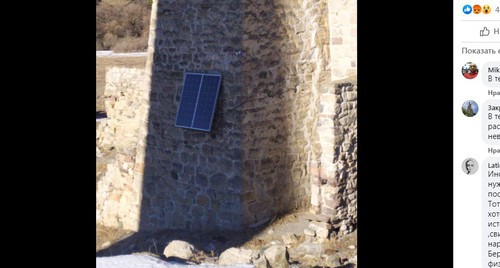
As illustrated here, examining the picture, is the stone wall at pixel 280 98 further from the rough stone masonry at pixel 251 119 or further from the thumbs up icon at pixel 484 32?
the thumbs up icon at pixel 484 32

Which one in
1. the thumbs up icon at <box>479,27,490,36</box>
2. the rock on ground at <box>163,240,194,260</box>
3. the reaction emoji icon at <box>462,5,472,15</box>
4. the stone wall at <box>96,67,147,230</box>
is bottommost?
the rock on ground at <box>163,240,194,260</box>

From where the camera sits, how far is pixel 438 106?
302 centimetres

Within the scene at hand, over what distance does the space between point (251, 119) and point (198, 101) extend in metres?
0.78

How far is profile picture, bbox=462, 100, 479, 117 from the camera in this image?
3061 millimetres

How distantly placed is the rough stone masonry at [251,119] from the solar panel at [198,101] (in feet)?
0.36

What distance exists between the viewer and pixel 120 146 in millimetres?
13812

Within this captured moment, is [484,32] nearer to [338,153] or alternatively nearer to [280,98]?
[338,153]

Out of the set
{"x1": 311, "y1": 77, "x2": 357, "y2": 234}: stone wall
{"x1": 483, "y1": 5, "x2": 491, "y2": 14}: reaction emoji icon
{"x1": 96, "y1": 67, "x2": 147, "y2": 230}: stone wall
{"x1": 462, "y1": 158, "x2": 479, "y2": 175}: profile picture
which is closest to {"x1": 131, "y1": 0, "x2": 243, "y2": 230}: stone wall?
{"x1": 96, "y1": 67, "x2": 147, "y2": 230}: stone wall

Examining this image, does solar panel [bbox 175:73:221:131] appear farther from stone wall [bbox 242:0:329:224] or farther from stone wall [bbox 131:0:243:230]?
stone wall [bbox 242:0:329:224]

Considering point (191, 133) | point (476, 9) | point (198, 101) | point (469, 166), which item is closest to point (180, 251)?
point (191, 133)

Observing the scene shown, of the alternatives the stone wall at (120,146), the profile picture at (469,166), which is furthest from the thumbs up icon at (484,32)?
the stone wall at (120,146)

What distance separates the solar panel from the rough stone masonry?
111 millimetres
